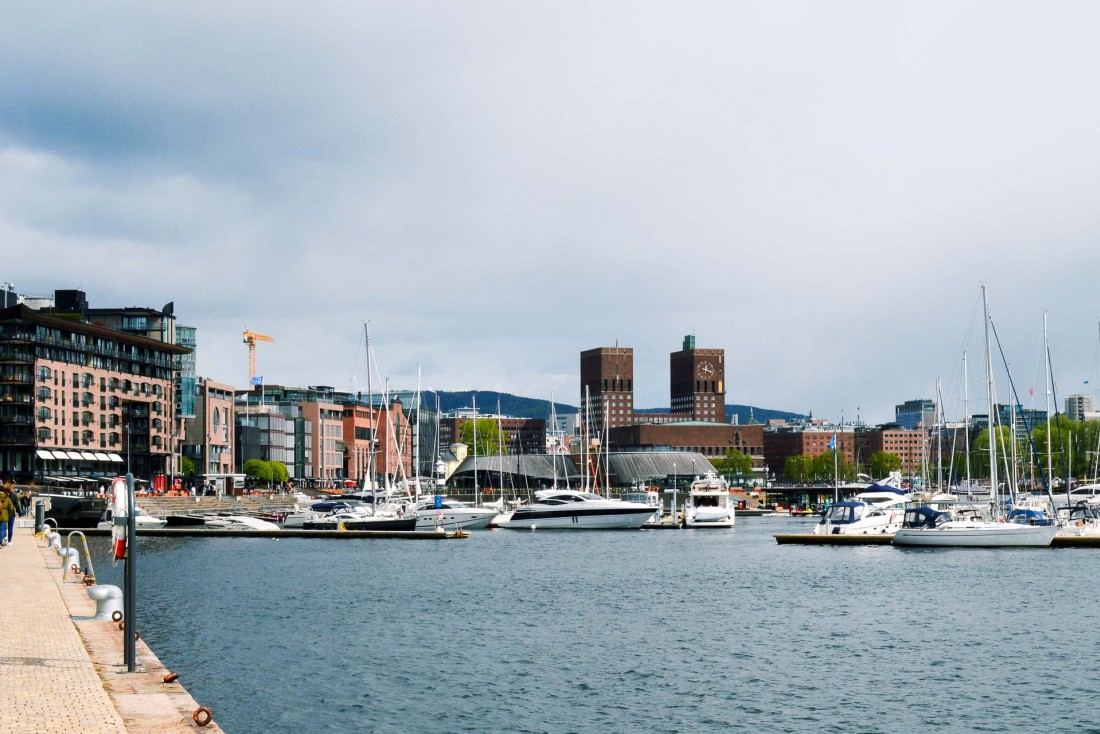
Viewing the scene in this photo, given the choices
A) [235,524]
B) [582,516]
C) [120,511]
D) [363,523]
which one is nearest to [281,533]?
[235,524]

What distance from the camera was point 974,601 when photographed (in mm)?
59312

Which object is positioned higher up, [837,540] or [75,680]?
[75,680]

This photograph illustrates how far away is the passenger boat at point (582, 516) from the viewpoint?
129375mm

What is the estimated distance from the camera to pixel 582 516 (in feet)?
425

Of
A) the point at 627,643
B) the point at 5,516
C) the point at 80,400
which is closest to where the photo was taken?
the point at 627,643

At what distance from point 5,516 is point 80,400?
404 ft

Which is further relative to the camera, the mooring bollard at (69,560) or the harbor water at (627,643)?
the mooring bollard at (69,560)

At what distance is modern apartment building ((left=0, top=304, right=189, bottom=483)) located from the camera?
164125 mm

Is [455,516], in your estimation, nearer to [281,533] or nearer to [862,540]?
[281,533]

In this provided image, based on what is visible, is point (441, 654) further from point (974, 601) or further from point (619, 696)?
point (974, 601)

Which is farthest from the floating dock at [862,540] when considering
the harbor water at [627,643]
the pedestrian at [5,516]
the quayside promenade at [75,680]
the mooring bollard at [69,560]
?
the quayside promenade at [75,680]

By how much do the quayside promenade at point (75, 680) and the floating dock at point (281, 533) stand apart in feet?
227

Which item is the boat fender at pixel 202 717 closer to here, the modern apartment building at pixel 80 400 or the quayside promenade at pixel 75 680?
the quayside promenade at pixel 75 680

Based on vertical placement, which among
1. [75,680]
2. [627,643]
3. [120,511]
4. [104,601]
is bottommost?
[627,643]
